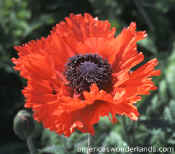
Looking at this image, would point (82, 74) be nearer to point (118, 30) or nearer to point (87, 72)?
point (87, 72)

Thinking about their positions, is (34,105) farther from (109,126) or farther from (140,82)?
(109,126)

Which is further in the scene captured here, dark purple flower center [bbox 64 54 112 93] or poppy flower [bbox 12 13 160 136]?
dark purple flower center [bbox 64 54 112 93]

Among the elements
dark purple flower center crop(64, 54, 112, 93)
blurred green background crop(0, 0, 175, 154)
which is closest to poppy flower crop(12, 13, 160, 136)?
dark purple flower center crop(64, 54, 112, 93)

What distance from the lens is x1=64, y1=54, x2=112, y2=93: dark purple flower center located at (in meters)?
1.86

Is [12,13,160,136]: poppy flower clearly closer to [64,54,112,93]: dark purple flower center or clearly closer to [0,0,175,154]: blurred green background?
[64,54,112,93]: dark purple flower center

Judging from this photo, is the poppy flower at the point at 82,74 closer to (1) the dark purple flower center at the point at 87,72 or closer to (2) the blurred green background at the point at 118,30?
(1) the dark purple flower center at the point at 87,72

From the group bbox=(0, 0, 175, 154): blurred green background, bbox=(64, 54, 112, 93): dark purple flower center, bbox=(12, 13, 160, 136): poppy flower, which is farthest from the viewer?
bbox=(0, 0, 175, 154): blurred green background

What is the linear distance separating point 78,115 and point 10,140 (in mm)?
1422

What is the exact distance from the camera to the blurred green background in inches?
93.2

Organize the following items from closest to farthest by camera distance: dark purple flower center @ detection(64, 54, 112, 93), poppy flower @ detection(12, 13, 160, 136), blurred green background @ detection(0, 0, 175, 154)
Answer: poppy flower @ detection(12, 13, 160, 136)
dark purple flower center @ detection(64, 54, 112, 93)
blurred green background @ detection(0, 0, 175, 154)

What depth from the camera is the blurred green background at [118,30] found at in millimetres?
2367

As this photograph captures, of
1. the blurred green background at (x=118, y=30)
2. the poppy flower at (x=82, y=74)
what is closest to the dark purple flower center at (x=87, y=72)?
the poppy flower at (x=82, y=74)

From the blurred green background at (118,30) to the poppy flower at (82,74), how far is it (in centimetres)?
46

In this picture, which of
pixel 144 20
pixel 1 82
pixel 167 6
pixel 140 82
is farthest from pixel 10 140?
pixel 167 6
